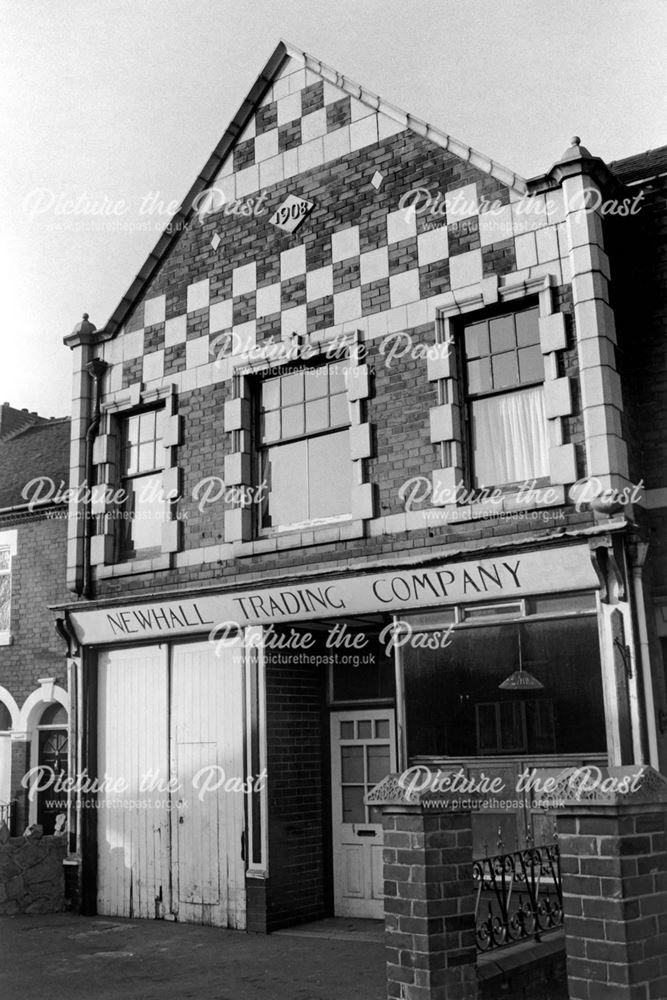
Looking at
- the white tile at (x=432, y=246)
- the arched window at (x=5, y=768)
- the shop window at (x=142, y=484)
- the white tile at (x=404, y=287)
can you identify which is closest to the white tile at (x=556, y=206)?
the white tile at (x=432, y=246)

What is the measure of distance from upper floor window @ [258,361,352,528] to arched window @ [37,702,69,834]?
20.7 ft

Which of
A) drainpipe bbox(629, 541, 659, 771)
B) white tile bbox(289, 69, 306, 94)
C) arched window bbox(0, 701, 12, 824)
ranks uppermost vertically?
white tile bbox(289, 69, 306, 94)

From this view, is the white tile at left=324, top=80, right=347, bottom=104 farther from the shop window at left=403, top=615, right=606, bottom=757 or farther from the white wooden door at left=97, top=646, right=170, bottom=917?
the white wooden door at left=97, top=646, right=170, bottom=917

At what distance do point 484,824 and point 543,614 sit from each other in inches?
84.4

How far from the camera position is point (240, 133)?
13.4 metres

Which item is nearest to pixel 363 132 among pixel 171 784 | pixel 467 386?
pixel 467 386

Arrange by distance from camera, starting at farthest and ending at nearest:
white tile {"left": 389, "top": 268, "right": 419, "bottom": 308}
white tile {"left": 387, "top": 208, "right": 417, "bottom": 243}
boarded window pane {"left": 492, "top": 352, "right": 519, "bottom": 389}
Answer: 1. white tile {"left": 387, "top": 208, "right": 417, "bottom": 243}
2. white tile {"left": 389, "top": 268, "right": 419, "bottom": 308}
3. boarded window pane {"left": 492, "top": 352, "right": 519, "bottom": 389}

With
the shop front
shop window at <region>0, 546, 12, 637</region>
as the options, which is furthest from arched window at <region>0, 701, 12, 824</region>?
the shop front

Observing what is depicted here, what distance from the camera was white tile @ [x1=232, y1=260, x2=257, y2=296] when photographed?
12844mm

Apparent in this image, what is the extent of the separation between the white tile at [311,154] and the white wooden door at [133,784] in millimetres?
6365

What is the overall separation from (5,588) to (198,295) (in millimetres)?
6662

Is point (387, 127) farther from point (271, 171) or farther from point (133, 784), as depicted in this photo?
point (133, 784)

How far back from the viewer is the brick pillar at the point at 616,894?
5.26m

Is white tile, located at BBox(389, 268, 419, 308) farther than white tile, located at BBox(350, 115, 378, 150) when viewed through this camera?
No
